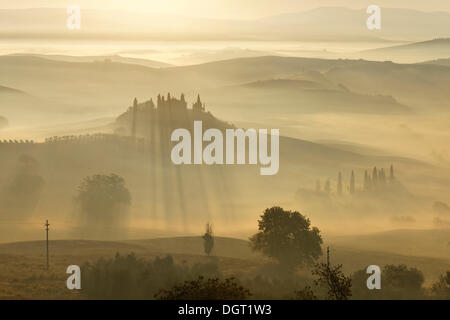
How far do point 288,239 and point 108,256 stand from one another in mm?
39117

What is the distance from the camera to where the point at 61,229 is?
189 meters

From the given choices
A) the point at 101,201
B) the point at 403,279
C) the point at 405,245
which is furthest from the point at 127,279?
the point at 405,245

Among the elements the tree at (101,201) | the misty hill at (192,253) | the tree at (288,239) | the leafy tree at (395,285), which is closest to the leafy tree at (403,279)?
the leafy tree at (395,285)

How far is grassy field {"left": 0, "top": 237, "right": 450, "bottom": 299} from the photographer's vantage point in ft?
334

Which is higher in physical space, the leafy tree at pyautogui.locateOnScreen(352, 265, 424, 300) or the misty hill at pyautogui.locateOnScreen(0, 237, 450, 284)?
the misty hill at pyautogui.locateOnScreen(0, 237, 450, 284)

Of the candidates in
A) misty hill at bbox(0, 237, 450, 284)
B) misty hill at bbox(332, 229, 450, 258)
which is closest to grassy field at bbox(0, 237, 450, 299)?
misty hill at bbox(0, 237, 450, 284)

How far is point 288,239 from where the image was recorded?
11888 centimetres

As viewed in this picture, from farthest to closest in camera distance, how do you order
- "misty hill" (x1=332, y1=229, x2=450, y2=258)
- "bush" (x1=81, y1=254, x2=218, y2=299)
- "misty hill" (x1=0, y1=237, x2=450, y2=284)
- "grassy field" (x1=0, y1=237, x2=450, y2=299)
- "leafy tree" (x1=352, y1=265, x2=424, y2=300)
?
1. "misty hill" (x1=332, y1=229, x2=450, y2=258)
2. "misty hill" (x1=0, y1=237, x2=450, y2=284)
3. "grassy field" (x1=0, y1=237, x2=450, y2=299)
4. "leafy tree" (x1=352, y1=265, x2=424, y2=300)
5. "bush" (x1=81, y1=254, x2=218, y2=299)

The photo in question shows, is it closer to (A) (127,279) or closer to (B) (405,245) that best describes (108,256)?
(A) (127,279)

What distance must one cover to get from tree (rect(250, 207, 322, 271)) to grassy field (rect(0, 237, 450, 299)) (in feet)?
18.2

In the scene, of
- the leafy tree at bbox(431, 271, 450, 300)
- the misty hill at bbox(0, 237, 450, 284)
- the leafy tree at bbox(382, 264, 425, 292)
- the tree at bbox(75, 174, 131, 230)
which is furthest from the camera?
the tree at bbox(75, 174, 131, 230)

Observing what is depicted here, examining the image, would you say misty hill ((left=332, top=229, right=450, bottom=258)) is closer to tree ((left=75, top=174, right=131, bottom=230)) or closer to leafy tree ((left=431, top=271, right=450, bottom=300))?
tree ((left=75, top=174, right=131, bottom=230))

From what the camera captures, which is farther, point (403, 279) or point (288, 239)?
point (288, 239)

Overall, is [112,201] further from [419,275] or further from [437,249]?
[419,275]
